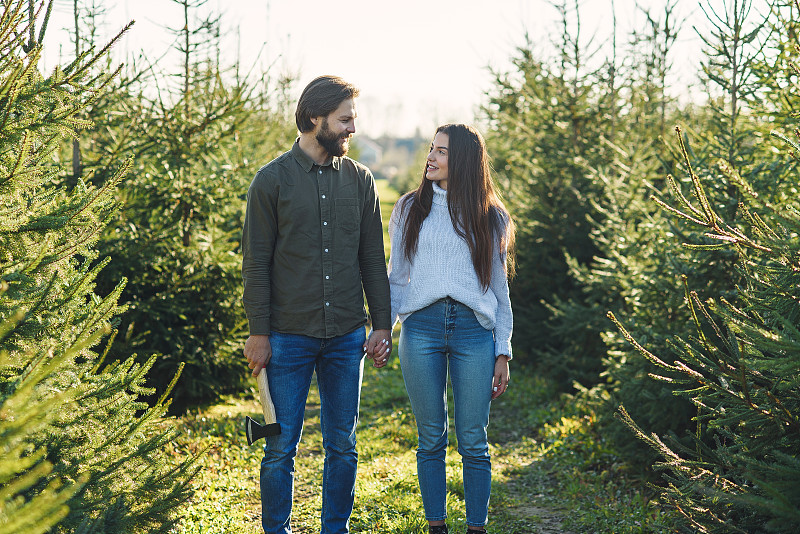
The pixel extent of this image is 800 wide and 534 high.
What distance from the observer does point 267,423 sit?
334 cm

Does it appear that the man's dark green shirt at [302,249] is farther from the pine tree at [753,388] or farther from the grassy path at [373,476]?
the pine tree at [753,388]

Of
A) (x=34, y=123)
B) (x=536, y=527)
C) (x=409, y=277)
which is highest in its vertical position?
(x=34, y=123)

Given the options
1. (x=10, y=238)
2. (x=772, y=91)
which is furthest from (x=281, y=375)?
(x=772, y=91)

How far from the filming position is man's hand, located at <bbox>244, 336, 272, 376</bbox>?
3309 millimetres

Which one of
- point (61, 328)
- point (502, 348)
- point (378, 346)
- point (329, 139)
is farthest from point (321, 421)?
point (329, 139)

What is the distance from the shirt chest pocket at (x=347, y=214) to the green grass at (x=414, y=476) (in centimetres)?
155

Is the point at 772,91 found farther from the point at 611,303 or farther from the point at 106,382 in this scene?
the point at 106,382

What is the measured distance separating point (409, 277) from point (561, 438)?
11.0 feet

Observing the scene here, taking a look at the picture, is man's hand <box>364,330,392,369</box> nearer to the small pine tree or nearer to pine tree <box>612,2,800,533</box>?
pine tree <box>612,2,800,533</box>

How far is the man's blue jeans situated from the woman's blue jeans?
1.08 feet

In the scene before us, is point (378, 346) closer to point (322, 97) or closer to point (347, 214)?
point (347, 214)

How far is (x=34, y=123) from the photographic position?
9.59 feet

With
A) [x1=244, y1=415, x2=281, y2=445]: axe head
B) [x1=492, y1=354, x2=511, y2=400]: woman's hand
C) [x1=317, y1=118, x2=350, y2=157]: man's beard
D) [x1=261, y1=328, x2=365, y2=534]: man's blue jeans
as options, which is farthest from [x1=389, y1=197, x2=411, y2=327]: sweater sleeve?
[x1=244, y1=415, x2=281, y2=445]: axe head

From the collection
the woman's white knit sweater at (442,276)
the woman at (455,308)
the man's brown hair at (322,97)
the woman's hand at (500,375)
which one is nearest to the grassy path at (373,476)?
the woman at (455,308)
